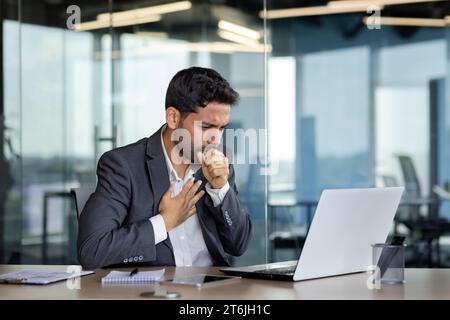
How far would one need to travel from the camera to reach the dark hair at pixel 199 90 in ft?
10.3

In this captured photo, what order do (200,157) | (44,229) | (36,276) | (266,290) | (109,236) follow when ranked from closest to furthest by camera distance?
(266,290)
(36,276)
(109,236)
(200,157)
(44,229)

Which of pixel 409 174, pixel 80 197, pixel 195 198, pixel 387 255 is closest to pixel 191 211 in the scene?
pixel 195 198

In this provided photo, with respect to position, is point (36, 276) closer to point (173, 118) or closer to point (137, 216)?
point (137, 216)

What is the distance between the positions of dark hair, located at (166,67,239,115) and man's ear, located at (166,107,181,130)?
0.04ft

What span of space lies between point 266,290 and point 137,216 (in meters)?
0.81

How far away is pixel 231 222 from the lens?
10.0 feet

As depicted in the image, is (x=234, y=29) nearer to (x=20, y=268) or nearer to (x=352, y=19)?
(x=352, y=19)

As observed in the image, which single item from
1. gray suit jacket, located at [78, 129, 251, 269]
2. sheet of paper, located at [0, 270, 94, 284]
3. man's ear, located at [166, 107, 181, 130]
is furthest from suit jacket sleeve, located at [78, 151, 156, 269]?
man's ear, located at [166, 107, 181, 130]

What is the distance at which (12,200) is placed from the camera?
5.97 meters

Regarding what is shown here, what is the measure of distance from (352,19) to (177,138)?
301cm

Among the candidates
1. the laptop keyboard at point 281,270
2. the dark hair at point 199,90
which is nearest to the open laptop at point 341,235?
the laptop keyboard at point 281,270

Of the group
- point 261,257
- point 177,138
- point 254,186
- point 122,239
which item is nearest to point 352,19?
point 254,186

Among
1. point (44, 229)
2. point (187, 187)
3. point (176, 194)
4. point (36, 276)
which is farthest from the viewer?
point (44, 229)

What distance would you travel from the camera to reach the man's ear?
10.3ft
